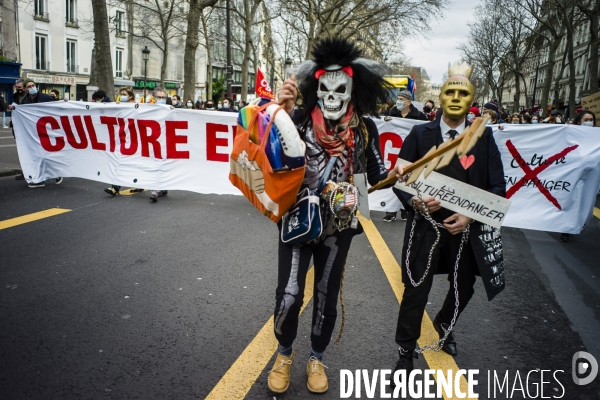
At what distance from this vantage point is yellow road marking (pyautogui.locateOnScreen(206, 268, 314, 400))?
111 inches

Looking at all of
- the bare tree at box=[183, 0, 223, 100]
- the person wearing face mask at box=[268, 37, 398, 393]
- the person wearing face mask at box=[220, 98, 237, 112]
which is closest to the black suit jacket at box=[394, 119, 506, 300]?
the person wearing face mask at box=[268, 37, 398, 393]

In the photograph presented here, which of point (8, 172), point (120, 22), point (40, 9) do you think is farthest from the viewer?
point (120, 22)

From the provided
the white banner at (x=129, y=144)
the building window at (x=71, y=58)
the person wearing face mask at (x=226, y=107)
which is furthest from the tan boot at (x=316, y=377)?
the building window at (x=71, y=58)

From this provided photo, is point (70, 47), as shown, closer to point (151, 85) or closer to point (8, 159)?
point (151, 85)

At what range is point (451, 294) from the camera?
3.39 metres

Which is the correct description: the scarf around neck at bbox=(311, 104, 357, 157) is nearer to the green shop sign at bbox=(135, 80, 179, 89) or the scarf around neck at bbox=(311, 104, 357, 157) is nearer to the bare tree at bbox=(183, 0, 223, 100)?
the bare tree at bbox=(183, 0, 223, 100)

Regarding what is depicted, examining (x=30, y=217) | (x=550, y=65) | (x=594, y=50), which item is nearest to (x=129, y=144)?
(x=30, y=217)

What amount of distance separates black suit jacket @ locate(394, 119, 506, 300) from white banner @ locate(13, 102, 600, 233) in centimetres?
429

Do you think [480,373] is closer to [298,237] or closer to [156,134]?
[298,237]

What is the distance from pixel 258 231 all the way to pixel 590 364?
4.09 meters

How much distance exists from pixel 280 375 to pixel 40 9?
132 feet

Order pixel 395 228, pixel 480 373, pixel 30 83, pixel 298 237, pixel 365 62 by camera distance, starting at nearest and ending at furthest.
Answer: pixel 298 237 < pixel 365 62 < pixel 480 373 < pixel 395 228 < pixel 30 83

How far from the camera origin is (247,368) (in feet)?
10.2

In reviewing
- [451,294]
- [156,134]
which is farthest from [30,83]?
[451,294]
